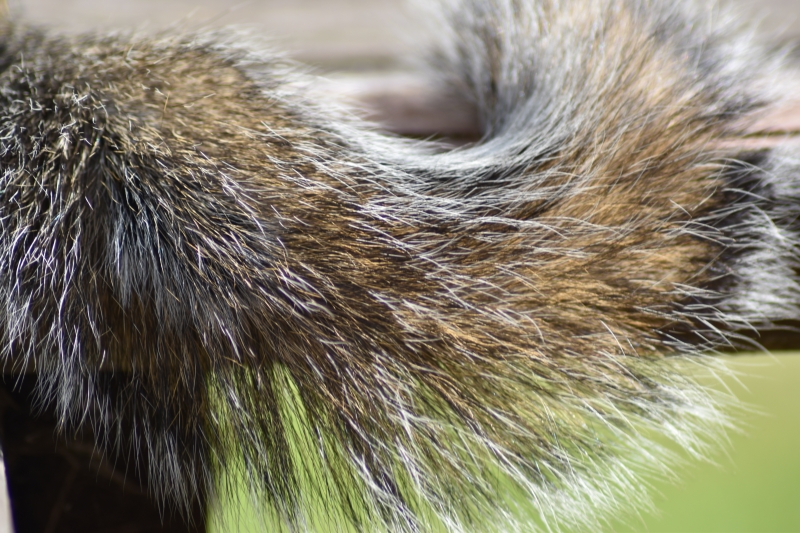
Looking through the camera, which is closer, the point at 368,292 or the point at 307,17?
the point at 368,292

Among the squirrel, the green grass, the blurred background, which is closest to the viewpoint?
the squirrel

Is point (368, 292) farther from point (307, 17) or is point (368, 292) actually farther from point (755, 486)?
point (755, 486)

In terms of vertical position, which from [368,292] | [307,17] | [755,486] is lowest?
[755,486]

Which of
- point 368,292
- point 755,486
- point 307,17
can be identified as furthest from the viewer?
point 755,486

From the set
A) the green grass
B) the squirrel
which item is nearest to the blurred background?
the squirrel

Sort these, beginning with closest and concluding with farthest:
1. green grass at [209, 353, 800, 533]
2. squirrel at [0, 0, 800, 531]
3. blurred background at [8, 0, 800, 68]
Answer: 1. squirrel at [0, 0, 800, 531]
2. blurred background at [8, 0, 800, 68]
3. green grass at [209, 353, 800, 533]

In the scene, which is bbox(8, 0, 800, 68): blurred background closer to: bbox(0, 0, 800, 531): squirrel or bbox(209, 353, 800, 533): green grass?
bbox(0, 0, 800, 531): squirrel

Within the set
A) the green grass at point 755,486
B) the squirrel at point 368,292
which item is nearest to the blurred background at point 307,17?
the squirrel at point 368,292

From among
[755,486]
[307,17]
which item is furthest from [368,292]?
[755,486]

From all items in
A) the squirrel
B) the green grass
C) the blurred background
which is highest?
the blurred background
